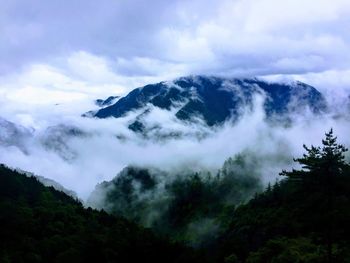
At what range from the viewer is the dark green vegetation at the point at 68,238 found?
182 ft

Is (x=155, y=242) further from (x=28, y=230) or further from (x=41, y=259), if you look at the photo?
(x=28, y=230)

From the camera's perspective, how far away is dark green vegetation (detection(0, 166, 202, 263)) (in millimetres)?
55531

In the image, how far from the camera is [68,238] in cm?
13088

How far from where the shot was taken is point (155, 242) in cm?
5612

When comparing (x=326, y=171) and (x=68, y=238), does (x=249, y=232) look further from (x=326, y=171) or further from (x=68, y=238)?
(x=326, y=171)

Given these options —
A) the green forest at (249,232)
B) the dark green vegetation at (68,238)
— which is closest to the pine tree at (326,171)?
the green forest at (249,232)

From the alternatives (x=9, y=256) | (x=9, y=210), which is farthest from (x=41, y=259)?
(x=9, y=210)

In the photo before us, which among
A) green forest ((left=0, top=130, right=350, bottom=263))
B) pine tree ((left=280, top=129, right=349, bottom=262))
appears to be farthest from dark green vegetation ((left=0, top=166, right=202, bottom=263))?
pine tree ((left=280, top=129, right=349, bottom=262))

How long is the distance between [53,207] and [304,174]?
158723mm

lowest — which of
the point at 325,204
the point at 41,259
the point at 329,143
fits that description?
the point at 41,259

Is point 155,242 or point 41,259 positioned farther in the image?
point 41,259

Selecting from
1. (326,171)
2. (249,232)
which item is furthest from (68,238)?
(326,171)

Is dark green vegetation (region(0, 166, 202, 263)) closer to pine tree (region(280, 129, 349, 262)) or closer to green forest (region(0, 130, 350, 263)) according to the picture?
green forest (region(0, 130, 350, 263))

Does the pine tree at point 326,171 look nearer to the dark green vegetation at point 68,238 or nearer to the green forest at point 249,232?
the green forest at point 249,232
